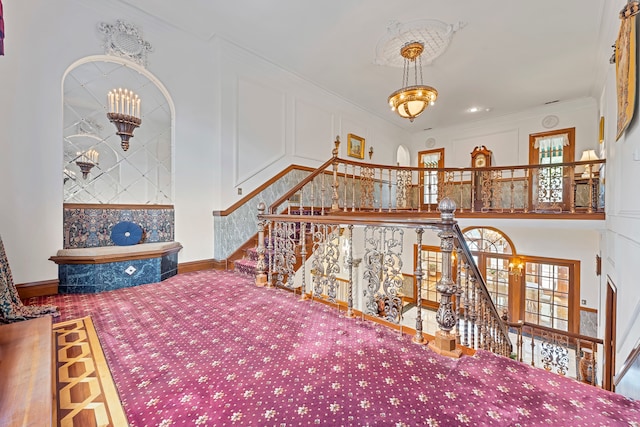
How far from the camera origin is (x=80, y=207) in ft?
11.0

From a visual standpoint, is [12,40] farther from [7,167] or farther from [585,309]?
[585,309]

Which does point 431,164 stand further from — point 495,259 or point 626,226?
point 626,226

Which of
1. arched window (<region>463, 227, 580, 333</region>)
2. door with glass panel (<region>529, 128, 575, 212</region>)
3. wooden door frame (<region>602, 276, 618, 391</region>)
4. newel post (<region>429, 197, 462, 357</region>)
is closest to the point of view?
newel post (<region>429, 197, 462, 357</region>)

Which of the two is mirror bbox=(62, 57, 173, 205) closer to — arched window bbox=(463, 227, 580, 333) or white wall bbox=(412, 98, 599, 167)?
arched window bbox=(463, 227, 580, 333)

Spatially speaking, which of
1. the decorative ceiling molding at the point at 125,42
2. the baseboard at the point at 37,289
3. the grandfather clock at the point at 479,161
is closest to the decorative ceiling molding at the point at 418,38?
the decorative ceiling molding at the point at 125,42

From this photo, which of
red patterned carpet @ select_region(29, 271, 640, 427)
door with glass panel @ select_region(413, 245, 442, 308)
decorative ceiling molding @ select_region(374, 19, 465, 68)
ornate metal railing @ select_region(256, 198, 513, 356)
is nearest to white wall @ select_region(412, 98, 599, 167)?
door with glass panel @ select_region(413, 245, 442, 308)

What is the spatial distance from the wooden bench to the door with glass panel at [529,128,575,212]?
7.19 m

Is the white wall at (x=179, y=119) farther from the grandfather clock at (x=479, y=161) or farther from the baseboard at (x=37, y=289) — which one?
the grandfather clock at (x=479, y=161)

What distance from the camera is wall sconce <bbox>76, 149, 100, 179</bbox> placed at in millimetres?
3410

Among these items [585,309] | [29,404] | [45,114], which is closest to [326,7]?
[45,114]

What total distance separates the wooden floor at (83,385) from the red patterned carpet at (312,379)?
0.19ft

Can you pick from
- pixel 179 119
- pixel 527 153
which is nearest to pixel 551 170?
pixel 527 153

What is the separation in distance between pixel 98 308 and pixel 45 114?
7.70 feet

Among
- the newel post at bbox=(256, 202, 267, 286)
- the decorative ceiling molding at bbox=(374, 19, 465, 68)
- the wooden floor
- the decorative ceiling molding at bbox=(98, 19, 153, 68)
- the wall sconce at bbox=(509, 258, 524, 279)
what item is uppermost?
the decorative ceiling molding at bbox=(374, 19, 465, 68)
